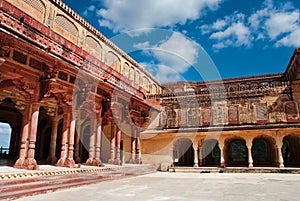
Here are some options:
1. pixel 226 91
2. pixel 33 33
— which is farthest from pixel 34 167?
pixel 226 91

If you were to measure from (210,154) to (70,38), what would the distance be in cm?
1559

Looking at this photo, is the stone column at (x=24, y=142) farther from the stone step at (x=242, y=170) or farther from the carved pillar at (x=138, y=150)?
the stone step at (x=242, y=170)

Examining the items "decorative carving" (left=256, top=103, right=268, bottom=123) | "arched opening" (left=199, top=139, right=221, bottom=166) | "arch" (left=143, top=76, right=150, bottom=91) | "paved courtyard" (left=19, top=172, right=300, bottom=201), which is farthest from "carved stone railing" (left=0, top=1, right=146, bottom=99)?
"arch" (left=143, top=76, right=150, bottom=91)

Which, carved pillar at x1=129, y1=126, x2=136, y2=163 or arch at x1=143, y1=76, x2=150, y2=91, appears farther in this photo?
arch at x1=143, y1=76, x2=150, y2=91

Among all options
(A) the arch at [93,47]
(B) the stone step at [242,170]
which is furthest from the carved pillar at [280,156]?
(A) the arch at [93,47]

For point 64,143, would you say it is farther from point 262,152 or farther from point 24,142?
point 262,152

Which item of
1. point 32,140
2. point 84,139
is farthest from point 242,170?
point 32,140

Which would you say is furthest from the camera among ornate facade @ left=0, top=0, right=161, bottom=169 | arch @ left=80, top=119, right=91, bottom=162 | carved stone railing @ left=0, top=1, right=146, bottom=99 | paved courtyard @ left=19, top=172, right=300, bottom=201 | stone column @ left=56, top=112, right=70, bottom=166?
arch @ left=80, top=119, right=91, bottom=162

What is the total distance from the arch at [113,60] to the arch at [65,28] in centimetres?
453

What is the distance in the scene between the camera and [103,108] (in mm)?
14164

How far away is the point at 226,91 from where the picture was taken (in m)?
23.1

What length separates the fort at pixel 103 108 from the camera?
920 centimetres

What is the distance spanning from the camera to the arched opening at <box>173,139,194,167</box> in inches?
800

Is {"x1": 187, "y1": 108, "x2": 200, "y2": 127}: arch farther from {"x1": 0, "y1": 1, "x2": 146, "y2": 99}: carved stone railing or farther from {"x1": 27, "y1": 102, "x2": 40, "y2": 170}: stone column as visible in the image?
{"x1": 27, "y1": 102, "x2": 40, "y2": 170}: stone column
